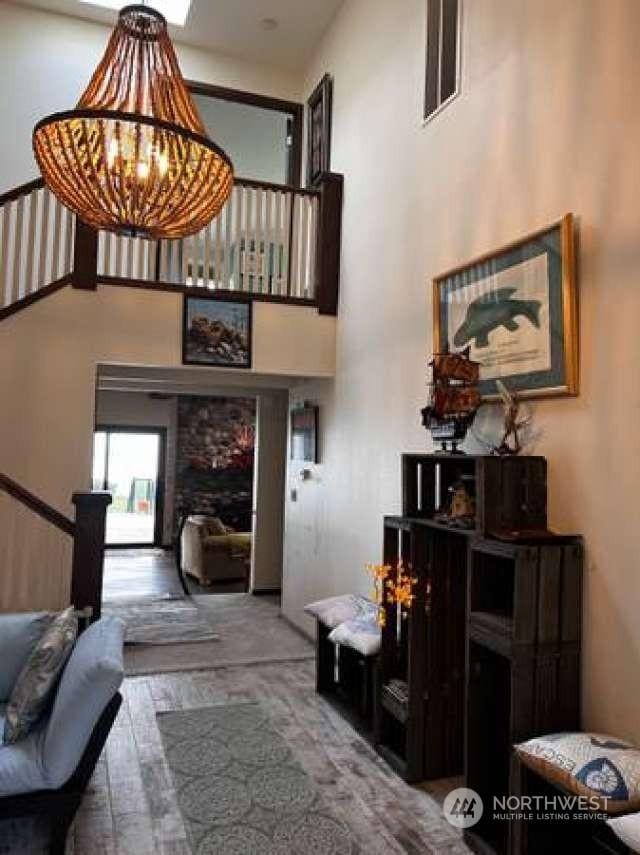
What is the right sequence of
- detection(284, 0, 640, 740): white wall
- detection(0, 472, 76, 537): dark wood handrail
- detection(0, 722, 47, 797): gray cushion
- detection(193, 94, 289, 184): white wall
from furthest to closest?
detection(193, 94, 289, 184): white wall
detection(0, 472, 76, 537): dark wood handrail
detection(284, 0, 640, 740): white wall
detection(0, 722, 47, 797): gray cushion

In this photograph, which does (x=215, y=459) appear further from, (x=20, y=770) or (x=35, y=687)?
(x=20, y=770)

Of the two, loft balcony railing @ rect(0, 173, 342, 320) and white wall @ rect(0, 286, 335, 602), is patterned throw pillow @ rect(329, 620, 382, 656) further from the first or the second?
loft balcony railing @ rect(0, 173, 342, 320)

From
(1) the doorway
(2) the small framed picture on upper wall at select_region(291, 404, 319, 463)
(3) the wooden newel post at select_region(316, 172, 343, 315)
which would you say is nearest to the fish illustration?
(3) the wooden newel post at select_region(316, 172, 343, 315)

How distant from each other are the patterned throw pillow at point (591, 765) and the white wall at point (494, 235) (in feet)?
0.85

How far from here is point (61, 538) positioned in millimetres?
4574

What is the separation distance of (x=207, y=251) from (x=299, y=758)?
3815 millimetres

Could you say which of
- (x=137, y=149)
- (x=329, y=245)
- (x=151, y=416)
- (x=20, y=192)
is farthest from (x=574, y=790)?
(x=151, y=416)

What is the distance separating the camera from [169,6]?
20.1 ft

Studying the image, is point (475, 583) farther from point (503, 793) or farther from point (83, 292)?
point (83, 292)

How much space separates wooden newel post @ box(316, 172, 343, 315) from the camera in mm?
5355

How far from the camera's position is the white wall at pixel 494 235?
246cm

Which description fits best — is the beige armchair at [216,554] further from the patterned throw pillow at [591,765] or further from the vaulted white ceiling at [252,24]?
the patterned throw pillow at [591,765]

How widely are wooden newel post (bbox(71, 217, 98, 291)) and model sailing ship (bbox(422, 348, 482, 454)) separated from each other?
9.64ft

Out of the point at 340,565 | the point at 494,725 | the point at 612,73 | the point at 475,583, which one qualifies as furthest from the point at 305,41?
the point at 494,725
